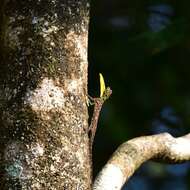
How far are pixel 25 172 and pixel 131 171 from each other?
28 centimetres

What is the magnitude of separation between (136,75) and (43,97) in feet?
4.82

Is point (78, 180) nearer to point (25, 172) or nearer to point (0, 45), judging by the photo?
point (25, 172)

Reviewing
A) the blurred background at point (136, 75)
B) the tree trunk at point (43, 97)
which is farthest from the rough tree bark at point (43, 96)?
the blurred background at point (136, 75)

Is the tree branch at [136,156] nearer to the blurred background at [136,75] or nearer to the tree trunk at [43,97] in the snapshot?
the tree trunk at [43,97]

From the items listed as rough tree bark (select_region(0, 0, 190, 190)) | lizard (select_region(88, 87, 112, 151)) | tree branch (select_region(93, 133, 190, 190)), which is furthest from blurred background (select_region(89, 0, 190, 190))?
rough tree bark (select_region(0, 0, 190, 190))

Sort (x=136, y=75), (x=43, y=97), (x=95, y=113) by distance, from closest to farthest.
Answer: (x=43, y=97) < (x=95, y=113) < (x=136, y=75)

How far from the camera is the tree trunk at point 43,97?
104 cm

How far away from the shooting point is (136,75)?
2520 millimetres

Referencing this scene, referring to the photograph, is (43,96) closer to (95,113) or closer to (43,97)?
(43,97)

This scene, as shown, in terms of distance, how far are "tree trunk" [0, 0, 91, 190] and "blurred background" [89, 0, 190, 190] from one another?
121cm

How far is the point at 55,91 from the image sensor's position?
1.07 m

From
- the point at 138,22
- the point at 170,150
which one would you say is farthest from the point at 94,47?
the point at 170,150

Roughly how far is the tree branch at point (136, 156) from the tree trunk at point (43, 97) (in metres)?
0.12

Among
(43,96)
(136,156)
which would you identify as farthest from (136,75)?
(43,96)
